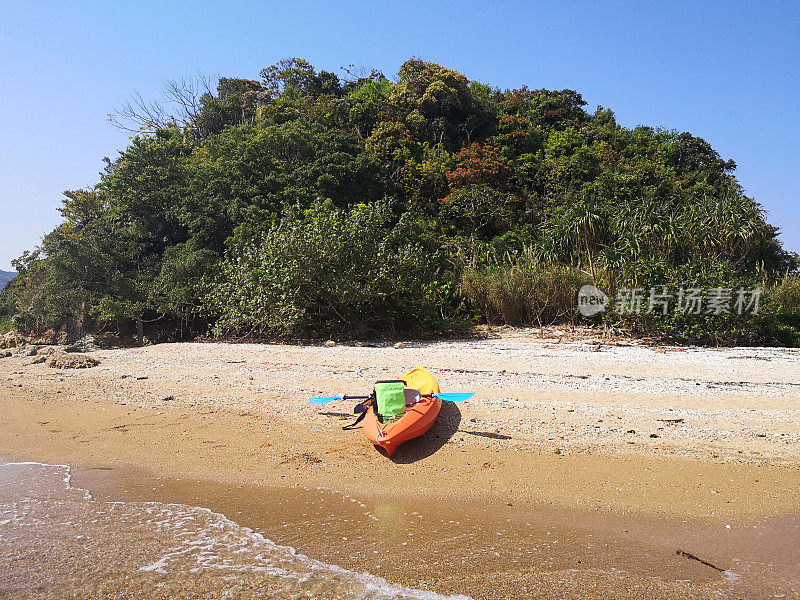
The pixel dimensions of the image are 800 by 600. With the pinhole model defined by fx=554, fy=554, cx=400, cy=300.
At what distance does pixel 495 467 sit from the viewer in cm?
516

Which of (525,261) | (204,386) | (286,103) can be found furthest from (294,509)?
(286,103)

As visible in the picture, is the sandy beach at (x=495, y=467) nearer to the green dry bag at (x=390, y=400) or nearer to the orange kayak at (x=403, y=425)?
the orange kayak at (x=403, y=425)

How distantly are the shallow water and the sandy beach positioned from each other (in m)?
0.18

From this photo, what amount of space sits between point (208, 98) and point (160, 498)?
1285 inches

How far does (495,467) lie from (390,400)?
132 cm

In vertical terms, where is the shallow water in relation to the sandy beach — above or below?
below

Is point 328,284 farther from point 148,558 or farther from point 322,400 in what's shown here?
point 148,558

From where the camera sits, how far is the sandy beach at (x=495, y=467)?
11.9 ft

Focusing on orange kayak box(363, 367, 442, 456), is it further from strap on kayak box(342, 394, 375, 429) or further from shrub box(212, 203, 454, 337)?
shrub box(212, 203, 454, 337)

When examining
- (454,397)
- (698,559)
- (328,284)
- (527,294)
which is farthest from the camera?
(527,294)

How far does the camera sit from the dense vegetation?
42.7 ft

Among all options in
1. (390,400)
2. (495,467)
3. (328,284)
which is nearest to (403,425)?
(390,400)

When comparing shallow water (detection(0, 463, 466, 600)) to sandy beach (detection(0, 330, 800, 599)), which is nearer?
shallow water (detection(0, 463, 466, 600))

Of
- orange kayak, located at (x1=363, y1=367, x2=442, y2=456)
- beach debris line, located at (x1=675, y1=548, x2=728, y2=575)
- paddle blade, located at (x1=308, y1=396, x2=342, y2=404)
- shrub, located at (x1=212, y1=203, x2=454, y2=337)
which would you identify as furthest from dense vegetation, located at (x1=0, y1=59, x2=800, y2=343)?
beach debris line, located at (x1=675, y1=548, x2=728, y2=575)
